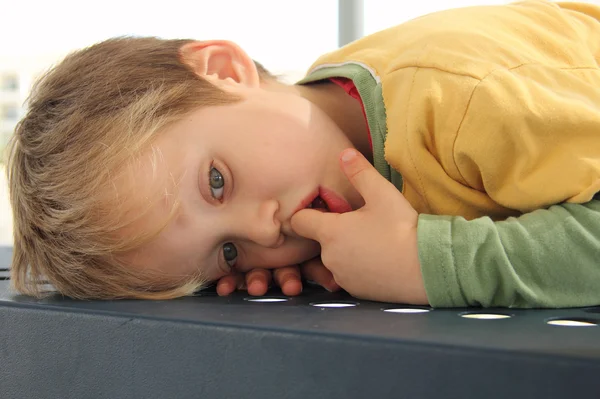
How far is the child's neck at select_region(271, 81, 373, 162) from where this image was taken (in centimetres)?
96

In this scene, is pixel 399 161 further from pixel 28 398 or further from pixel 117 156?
pixel 28 398

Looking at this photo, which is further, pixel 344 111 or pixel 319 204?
pixel 344 111

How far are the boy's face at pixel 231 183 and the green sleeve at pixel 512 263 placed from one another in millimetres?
205

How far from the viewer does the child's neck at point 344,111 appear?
3.15 feet

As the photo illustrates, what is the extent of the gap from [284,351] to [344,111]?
0.57 m

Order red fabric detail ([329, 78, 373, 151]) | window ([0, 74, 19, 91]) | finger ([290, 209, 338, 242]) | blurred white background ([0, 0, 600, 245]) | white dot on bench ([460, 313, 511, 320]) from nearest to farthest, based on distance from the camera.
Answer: white dot on bench ([460, 313, 511, 320]) < finger ([290, 209, 338, 242]) < red fabric detail ([329, 78, 373, 151]) < blurred white background ([0, 0, 600, 245]) < window ([0, 74, 19, 91])

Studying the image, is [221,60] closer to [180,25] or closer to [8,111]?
[180,25]

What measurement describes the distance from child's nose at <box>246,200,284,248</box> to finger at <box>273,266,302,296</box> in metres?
0.05

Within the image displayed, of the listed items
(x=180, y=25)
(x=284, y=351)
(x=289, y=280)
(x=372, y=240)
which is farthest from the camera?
(x=180, y=25)

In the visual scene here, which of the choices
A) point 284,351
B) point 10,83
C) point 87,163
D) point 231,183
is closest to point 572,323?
point 284,351

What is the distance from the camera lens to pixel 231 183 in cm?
77

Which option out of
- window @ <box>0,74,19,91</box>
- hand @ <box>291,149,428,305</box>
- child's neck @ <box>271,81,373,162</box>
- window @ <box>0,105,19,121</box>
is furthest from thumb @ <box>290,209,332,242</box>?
window @ <box>0,74,19,91</box>

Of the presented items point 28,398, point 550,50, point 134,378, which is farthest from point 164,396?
point 550,50

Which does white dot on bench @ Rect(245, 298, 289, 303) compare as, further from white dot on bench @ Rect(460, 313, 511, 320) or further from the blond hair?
white dot on bench @ Rect(460, 313, 511, 320)
